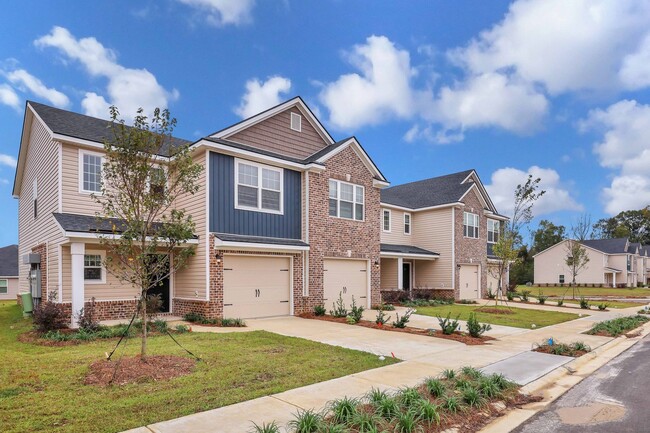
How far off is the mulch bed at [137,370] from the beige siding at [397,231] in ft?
64.0

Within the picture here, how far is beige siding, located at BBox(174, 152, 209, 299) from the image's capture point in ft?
45.3

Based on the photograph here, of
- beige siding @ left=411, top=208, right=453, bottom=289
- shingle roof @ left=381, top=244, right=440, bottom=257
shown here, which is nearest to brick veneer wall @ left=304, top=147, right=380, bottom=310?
shingle roof @ left=381, top=244, right=440, bottom=257

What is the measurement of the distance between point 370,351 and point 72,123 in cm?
1383

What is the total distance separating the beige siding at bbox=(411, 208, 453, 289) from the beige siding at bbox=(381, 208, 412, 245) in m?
0.15

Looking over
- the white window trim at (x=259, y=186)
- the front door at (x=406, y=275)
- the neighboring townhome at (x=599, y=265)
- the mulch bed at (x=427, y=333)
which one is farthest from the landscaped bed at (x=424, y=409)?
the neighboring townhome at (x=599, y=265)

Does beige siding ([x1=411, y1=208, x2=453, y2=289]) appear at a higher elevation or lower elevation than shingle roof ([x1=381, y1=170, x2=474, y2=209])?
lower

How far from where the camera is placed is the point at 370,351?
360 inches

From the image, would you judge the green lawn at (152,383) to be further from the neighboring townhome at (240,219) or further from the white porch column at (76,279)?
the neighboring townhome at (240,219)

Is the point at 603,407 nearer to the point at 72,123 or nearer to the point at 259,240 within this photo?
the point at 259,240

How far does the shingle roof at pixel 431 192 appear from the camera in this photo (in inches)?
1059

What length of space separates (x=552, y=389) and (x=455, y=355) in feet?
7.69

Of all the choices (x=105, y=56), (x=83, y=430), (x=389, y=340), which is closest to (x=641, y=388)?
(x=389, y=340)

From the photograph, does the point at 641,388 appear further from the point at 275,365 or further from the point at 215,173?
the point at 215,173

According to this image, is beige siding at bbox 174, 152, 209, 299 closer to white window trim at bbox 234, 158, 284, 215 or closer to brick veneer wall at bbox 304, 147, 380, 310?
white window trim at bbox 234, 158, 284, 215
